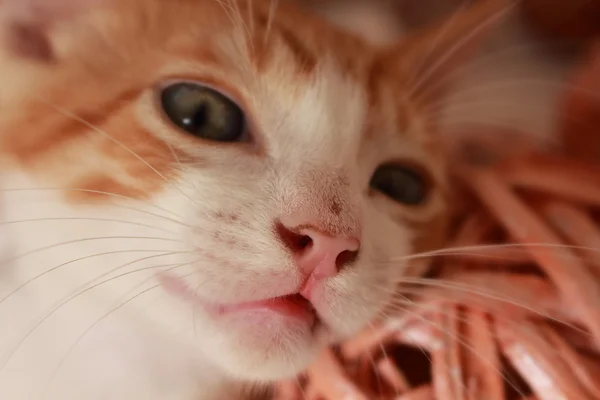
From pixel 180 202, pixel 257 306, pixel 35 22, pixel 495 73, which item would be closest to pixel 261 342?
pixel 257 306

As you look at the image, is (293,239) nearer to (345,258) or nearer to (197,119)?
(345,258)

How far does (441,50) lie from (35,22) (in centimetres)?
47

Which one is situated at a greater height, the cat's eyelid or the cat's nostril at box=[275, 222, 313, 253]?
the cat's eyelid

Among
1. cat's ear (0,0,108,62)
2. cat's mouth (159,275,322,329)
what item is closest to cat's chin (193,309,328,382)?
cat's mouth (159,275,322,329)

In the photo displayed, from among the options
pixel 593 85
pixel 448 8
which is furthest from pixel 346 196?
pixel 448 8

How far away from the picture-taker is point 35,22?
0.65 meters

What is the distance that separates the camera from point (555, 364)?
494 mm

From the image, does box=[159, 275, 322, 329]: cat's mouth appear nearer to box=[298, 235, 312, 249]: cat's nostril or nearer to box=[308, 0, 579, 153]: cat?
box=[298, 235, 312, 249]: cat's nostril

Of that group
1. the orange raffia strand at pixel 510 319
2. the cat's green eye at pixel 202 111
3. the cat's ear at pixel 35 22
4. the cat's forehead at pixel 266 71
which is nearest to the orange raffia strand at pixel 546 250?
the orange raffia strand at pixel 510 319

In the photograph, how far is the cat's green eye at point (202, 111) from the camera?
0.60m

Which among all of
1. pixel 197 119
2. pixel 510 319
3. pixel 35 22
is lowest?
pixel 510 319

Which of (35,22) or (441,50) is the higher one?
(35,22)

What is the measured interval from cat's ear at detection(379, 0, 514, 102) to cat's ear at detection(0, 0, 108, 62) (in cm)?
35

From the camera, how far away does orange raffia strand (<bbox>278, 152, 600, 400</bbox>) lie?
0.51m
